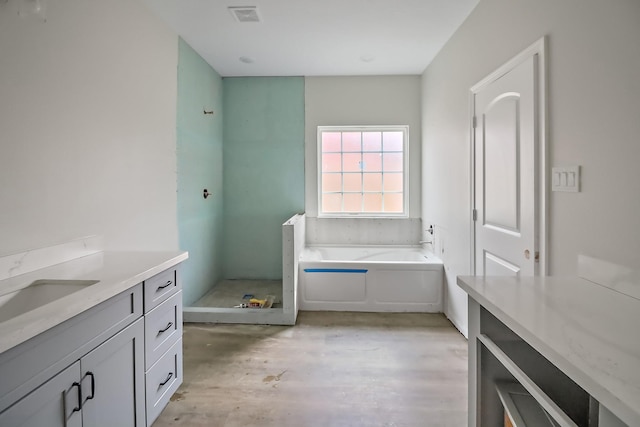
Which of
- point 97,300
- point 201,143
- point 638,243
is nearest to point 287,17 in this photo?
point 201,143

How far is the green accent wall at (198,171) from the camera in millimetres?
3045

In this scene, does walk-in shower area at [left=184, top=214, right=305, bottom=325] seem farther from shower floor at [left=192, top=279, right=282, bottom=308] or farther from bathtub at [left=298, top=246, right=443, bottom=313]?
bathtub at [left=298, top=246, right=443, bottom=313]

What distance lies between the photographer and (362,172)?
420 centimetres

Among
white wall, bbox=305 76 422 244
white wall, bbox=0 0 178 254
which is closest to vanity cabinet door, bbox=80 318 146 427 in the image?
white wall, bbox=0 0 178 254

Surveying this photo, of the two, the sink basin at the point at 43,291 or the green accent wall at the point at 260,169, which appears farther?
the green accent wall at the point at 260,169

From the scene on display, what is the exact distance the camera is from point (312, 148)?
4117 mm

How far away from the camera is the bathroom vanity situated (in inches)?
36.3

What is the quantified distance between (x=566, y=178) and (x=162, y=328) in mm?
2065

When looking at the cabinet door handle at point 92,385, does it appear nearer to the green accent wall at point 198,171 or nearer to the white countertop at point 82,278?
the white countertop at point 82,278

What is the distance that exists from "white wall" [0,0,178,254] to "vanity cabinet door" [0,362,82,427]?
0.71 m

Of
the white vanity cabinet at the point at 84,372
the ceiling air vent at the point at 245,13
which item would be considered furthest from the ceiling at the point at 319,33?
the white vanity cabinet at the point at 84,372

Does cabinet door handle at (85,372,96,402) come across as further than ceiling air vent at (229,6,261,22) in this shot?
No

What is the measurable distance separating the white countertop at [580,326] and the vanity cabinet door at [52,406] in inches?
53.6

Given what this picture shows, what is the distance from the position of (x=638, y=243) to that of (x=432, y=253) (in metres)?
2.49
